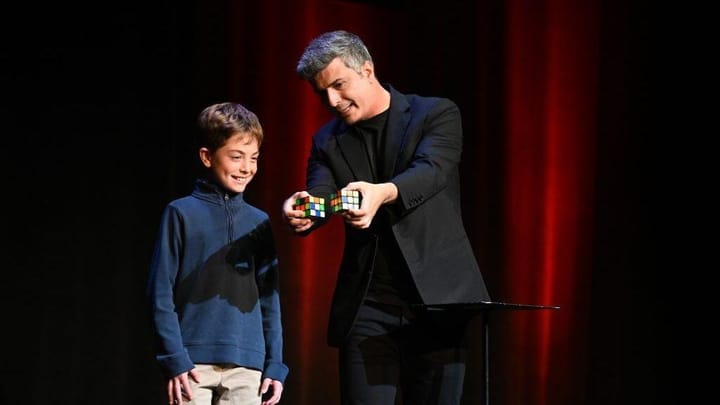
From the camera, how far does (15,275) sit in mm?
3248

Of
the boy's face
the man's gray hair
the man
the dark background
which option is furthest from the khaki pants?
the dark background

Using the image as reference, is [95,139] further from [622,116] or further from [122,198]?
[622,116]

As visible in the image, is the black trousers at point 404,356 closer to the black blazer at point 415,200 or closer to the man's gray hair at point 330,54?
the black blazer at point 415,200

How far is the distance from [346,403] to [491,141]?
2.10 m

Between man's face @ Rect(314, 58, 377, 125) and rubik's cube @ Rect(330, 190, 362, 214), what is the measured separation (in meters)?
0.35

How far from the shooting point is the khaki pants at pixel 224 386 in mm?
2141

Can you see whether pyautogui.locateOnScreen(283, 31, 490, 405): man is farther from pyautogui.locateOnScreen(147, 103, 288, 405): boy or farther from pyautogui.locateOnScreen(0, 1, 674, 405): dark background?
pyautogui.locateOnScreen(0, 1, 674, 405): dark background

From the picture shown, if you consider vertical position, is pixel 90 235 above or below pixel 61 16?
Result: below

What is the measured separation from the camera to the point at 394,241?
6.27 feet

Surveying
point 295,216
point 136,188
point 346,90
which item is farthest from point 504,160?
point 295,216

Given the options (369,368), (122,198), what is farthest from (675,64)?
(122,198)

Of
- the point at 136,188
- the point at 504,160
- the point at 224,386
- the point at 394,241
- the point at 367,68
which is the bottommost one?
the point at 224,386

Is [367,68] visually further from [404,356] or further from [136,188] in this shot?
[136,188]

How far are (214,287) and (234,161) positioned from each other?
0.35 m
